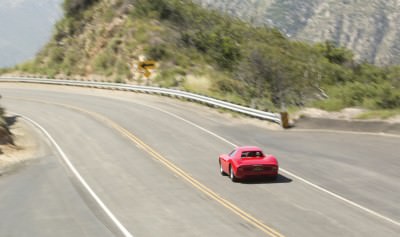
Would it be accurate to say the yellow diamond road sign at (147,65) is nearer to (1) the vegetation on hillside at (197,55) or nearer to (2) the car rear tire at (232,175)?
(1) the vegetation on hillside at (197,55)

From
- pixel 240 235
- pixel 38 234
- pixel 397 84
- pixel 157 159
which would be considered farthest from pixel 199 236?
pixel 397 84

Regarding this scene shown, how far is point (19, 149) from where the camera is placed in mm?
27188

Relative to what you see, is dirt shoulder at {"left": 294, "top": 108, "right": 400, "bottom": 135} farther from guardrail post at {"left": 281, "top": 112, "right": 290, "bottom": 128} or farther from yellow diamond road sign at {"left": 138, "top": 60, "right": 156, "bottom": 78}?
yellow diamond road sign at {"left": 138, "top": 60, "right": 156, "bottom": 78}

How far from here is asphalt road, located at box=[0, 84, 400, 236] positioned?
46.0 feet

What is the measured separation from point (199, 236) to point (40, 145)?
17692 millimetres

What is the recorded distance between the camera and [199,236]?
1305 centimetres

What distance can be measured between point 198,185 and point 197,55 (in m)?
41.0

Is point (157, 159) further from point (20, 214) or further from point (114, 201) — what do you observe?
point (20, 214)

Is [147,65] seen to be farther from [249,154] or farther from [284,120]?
[249,154]

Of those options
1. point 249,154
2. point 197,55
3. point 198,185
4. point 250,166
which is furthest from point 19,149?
point 197,55

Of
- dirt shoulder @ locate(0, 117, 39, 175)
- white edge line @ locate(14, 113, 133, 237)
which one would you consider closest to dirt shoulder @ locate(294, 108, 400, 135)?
white edge line @ locate(14, 113, 133, 237)

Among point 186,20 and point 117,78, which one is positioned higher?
point 186,20

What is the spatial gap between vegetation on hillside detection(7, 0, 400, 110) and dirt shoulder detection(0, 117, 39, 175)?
1500 cm

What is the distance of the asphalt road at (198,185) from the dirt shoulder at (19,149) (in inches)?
30.2
